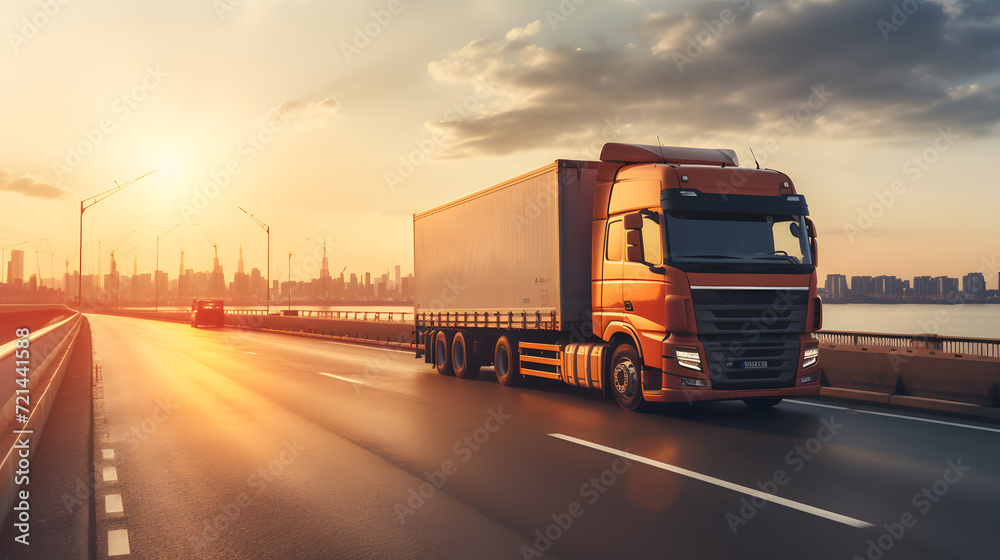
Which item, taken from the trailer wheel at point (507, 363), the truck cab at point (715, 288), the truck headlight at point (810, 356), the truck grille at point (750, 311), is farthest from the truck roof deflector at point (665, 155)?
the trailer wheel at point (507, 363)

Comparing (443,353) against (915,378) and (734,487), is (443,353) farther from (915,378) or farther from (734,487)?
(734,487)

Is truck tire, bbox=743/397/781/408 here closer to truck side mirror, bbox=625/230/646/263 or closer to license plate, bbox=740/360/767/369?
license plate, bbox=740/360/767/369

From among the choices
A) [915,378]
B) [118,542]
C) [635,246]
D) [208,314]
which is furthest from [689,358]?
[208,314]

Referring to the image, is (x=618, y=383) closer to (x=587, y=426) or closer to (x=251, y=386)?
(x=587, y=426)

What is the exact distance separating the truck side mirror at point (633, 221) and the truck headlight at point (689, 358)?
189 centimetres

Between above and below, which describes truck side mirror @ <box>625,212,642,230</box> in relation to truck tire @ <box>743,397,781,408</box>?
above

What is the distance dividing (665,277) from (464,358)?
779cm

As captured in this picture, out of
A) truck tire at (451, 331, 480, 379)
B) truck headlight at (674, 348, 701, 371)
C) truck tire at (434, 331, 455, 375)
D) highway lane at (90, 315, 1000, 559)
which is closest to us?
highway lane at (90, 315, 1000, 559)

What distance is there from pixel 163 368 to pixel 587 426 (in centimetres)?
1502

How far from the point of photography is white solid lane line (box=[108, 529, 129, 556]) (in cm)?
521

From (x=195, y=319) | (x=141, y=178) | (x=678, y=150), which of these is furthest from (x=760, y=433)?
(x=195, y=319)

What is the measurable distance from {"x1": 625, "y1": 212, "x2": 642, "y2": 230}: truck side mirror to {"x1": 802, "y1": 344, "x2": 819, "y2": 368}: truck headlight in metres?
3.03

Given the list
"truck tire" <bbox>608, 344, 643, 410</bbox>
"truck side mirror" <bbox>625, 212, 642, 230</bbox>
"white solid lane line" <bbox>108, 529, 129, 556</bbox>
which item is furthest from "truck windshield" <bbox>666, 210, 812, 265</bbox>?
"white solid lane line" <bbox>108, 529, 129, 556</bbox>

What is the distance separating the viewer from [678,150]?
12.4 m
